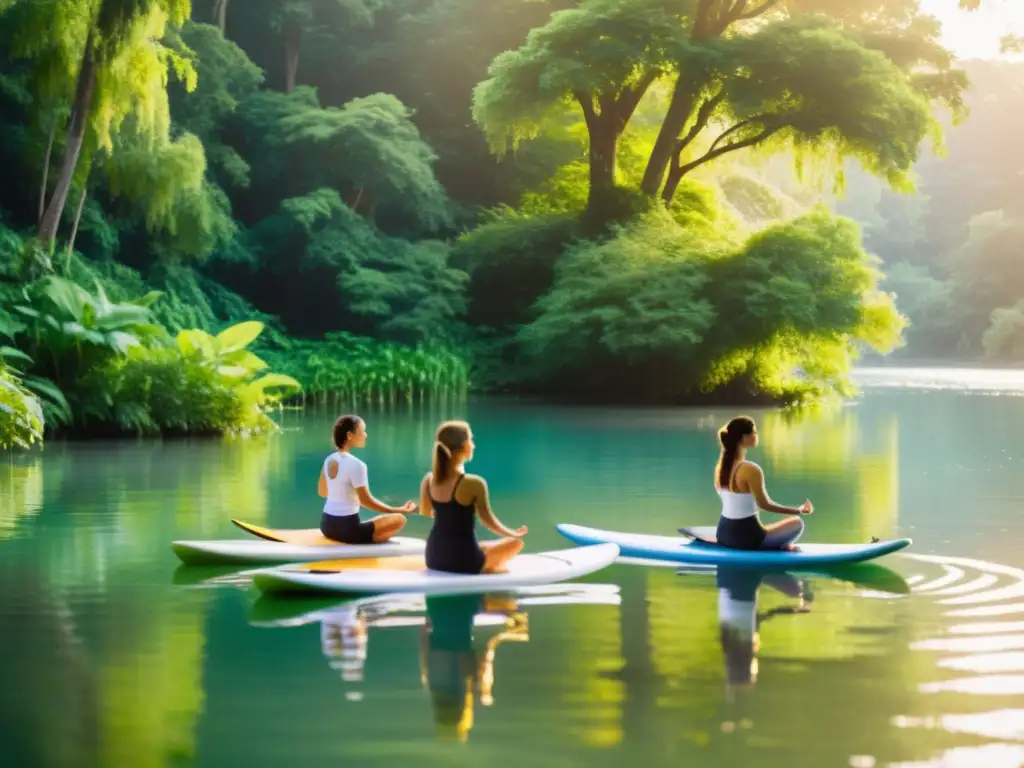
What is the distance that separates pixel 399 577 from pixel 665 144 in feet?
92.4

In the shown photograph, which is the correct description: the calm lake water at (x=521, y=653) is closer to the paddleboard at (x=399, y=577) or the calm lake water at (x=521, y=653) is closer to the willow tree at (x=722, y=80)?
the paddleboard at (x=399, y=577)

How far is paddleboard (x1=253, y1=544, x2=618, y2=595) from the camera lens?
29.6ft

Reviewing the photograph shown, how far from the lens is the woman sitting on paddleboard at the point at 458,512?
885cm

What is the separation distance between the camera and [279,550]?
10461 millimetres

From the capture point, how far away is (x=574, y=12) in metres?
33.8

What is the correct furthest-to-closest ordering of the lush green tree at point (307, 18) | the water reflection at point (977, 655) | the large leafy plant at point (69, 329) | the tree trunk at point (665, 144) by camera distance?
the lush green tree at point (307, 18) < the tree trunk at point (665, 144) < the large leafy plant at point (69, 329) < the water reflection at point (977, 655)

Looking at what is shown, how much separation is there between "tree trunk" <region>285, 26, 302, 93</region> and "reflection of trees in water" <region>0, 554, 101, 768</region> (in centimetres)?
3382

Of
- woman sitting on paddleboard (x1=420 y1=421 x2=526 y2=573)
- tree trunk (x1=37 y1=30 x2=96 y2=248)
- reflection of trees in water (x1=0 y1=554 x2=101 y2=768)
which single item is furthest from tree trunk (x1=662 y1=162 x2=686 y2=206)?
reflection of trees in water (x1=0 y1=554 x2=101 y2=768)

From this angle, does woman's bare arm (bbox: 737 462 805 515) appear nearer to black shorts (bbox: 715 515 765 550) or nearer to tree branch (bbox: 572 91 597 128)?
black shorts (bbox: 715 515 765 550)

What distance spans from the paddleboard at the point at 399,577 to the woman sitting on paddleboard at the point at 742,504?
1257 mm

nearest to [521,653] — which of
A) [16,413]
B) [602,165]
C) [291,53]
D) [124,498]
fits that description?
[124,498]

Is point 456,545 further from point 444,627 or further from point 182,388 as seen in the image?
point 182,388

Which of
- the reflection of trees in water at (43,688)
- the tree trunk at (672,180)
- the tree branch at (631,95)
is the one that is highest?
the tree branch at (631,95)

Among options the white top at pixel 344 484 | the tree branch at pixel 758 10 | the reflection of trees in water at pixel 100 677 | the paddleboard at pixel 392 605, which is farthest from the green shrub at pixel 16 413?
the tree branch at pixel 758 10
